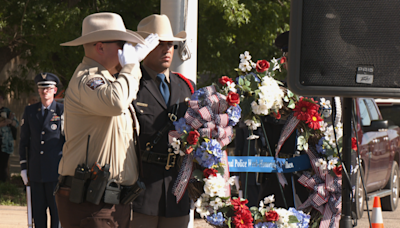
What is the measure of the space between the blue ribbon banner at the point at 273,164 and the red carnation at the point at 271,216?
393mm

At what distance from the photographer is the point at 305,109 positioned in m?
4.00

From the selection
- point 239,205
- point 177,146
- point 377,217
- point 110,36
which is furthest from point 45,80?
point 377,217

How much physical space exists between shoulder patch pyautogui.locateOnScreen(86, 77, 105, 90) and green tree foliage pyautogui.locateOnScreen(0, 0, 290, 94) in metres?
5.84

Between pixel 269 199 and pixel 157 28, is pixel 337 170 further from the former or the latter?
pixel 157 28

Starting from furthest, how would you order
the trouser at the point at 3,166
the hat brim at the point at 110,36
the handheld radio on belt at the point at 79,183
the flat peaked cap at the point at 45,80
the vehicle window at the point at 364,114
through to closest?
the trouser at the point at 3,166
the vehicle window at the point at 364,114
the flat peaked cap at the point at 45,80
the hat brim at the point at 110,36
the handheld radio on belt at the point at 79,183

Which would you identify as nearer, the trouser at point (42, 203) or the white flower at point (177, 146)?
the white flower at point (177, 146)

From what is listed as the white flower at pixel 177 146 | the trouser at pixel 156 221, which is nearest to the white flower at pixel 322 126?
the white flower at pixel 177 146

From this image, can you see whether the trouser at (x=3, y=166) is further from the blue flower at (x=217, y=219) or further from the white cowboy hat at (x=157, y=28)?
the blue flower at (x=217, y=219)

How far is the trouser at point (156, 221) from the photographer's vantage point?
3.77 meters

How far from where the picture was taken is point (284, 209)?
12.8 ft

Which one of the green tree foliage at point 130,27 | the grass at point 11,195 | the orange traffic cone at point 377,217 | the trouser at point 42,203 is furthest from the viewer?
the grass at point 11,195

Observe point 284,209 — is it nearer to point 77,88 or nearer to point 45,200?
point 77,88

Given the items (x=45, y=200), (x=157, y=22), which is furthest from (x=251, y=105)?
(x=45, y=200)

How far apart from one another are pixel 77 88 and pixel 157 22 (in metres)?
1.23
